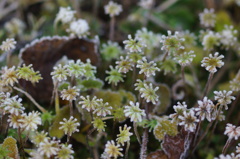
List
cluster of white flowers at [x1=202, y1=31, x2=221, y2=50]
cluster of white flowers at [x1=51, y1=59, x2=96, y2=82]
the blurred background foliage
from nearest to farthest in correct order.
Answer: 1. cluster of white flowers at [x1=51, y1=59, x2=96, y2=82]
2. cluster of white flowers at [x1=202, y1=31, x2=221, y2=50]
3. the blurred background foliage

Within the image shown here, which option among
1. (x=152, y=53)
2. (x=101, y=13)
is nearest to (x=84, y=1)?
(x=101, y=13)

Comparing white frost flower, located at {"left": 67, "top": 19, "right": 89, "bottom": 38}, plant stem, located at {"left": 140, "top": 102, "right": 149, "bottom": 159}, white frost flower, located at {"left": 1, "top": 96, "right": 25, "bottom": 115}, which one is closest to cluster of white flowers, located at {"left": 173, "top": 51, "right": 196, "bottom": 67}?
plant stem, located at {"left": 140, "top": 102, "right": 149, "bottom": 159}

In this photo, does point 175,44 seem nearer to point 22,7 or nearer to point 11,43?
point 11,43

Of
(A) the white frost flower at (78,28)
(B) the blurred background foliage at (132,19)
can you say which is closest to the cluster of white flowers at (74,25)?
(A) the white frost flower at (78,28)

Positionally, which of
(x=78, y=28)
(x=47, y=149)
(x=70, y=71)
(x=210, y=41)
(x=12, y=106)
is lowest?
(x=47, y=149)

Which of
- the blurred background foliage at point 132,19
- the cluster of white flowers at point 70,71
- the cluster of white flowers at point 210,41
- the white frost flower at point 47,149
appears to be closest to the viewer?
the white frost flower at point 47,149

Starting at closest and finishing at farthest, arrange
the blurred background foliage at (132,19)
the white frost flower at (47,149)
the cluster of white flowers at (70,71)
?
the white frost flower at (47,149) → the cluster of white flowers at (70,71) → the blurred background foliage at (132,19)

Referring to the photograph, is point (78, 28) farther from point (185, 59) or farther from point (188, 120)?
point (188, 120)

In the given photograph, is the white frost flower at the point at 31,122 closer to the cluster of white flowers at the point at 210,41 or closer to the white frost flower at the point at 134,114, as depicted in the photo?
the white frost flower at the point at 134,114

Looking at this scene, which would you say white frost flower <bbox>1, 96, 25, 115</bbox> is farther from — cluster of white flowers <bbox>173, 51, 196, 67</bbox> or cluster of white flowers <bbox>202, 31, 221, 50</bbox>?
cluster of white flowers <bbox>202, 31, 221, 50</bbox>

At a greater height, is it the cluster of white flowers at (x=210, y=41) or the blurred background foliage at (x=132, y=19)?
the blurred background foliage at (x=132, y=19)

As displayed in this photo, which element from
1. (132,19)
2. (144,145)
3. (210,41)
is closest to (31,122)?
(144,145)

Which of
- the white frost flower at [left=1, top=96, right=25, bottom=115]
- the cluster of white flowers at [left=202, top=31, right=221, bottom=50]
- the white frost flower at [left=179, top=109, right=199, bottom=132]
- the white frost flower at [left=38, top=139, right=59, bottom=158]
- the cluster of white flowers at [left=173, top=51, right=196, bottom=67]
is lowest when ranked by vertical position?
the white frost flower at [left=38, top=139, right=59, bottom=158]
